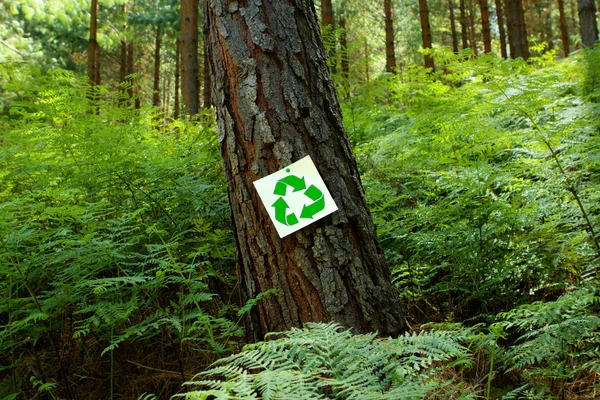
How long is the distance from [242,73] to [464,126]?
172cm

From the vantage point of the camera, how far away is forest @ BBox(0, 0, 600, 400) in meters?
1.84

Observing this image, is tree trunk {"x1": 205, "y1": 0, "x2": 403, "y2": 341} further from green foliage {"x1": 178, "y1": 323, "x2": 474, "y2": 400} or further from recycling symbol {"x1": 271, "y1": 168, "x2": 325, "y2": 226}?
green foliage {"x1": 178, "y1": 323, "x2": 474, "y2": 400}

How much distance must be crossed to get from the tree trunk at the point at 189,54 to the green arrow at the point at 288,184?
7.70 meters

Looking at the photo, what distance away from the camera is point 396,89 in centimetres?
505

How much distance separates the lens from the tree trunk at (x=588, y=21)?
8.73 m

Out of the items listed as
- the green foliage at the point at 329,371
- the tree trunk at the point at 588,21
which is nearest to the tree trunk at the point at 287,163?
the green foliage at the point at 329,371

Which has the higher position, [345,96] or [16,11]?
[16,11]

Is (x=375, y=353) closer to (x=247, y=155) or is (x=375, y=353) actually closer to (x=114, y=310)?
(x=247, y=155)

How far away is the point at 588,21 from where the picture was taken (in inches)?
344

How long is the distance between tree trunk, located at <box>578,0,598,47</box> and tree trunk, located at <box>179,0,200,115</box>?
7.48 metres

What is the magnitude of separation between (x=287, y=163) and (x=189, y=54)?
8216mm

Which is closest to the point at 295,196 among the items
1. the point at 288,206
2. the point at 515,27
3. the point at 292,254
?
the point at 288,206

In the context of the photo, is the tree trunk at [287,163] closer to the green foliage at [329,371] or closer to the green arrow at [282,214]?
the green arrow at [282,214]

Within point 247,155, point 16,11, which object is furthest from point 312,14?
point 16,11
